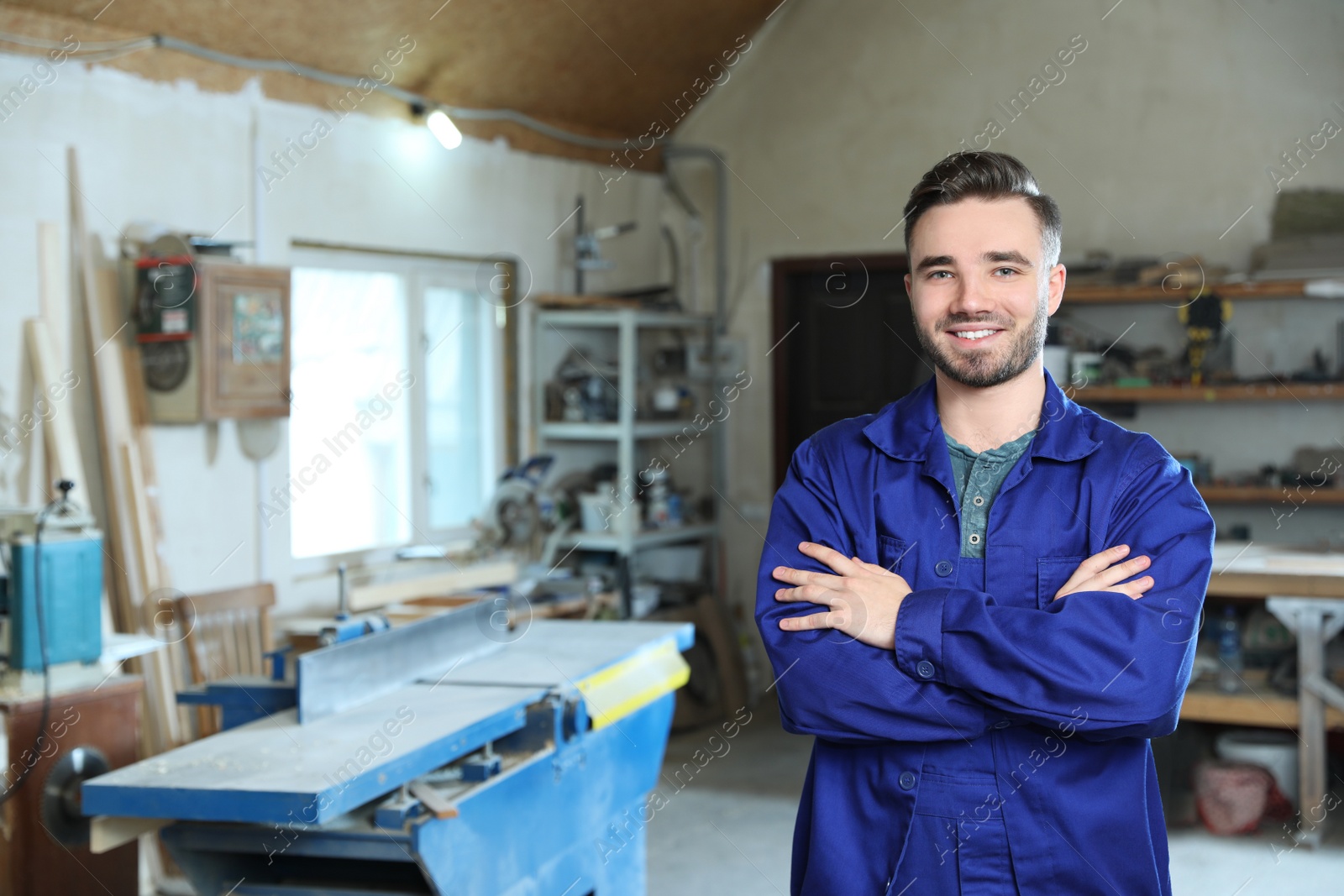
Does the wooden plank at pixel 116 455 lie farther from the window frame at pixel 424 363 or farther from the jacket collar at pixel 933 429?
the jacket collar at pixel 933 429

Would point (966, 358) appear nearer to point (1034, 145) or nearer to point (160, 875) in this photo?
point (160, 875)

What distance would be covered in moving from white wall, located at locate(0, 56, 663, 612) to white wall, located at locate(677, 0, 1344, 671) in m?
1.70

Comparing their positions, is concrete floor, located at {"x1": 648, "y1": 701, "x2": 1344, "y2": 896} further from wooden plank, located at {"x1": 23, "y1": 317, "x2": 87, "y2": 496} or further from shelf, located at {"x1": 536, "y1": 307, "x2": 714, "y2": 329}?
wooden plank, located at {"x1": 23, "y1": 317, "x2": 87, "y2": 496}

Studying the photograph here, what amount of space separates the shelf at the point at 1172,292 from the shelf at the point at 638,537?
6.72ft

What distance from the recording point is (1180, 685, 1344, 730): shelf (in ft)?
14.8

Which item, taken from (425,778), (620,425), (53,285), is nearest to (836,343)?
(620,425)

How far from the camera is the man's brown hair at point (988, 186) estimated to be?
66.7 inches

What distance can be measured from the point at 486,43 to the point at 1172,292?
2.96m

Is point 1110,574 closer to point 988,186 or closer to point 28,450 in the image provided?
point 988,186

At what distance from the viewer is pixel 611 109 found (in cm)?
618

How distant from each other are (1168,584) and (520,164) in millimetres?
4506

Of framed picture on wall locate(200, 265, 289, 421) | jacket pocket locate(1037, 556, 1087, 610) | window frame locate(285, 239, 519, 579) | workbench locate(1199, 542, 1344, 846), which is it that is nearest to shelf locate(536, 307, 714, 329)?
window frame locate(285, 239, 519, 579)

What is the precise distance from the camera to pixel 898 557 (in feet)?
5.78

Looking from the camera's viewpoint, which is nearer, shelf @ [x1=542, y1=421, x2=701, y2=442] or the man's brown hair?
the man's brown hair
